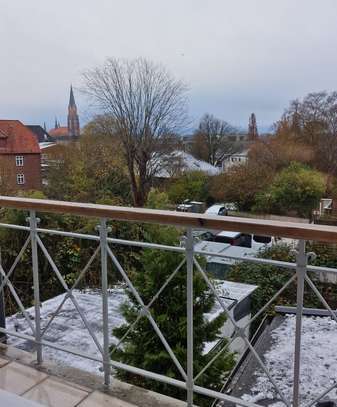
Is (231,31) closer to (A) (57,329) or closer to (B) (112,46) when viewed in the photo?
(B) (112,46)

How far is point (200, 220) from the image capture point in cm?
102

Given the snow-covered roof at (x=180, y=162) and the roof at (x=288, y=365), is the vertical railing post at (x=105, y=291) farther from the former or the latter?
the snow-covered roof at (x=180, y=162)

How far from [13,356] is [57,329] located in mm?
1460

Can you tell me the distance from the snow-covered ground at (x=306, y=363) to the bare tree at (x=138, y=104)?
1011 centimetres

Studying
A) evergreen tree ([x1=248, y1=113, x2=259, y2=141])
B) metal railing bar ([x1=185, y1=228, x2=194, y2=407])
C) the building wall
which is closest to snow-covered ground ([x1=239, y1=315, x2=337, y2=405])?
metal railing bar ([x1=185, y1=228, x2=194, y2=407])

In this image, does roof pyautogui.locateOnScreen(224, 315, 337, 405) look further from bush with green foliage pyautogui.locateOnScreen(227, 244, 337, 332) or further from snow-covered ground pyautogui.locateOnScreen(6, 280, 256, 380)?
bush with green foliage pyautogui.locateOnScreen(227, 244, 337, 332)

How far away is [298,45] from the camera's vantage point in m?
10.8

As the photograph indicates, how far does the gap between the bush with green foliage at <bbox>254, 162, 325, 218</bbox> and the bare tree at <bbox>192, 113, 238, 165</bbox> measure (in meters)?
7.44

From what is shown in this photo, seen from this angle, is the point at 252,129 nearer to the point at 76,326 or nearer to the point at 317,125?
the point at 317,125

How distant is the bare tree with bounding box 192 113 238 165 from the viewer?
63.8 ft

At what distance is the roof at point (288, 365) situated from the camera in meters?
2.00

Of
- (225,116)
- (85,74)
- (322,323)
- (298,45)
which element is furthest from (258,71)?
(322,323)

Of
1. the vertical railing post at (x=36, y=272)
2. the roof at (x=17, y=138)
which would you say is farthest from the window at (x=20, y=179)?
the vertical railing post at (x=36, y=272)

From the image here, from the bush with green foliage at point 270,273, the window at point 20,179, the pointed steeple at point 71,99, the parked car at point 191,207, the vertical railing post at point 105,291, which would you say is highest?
the pointed steeple at point 71,99
